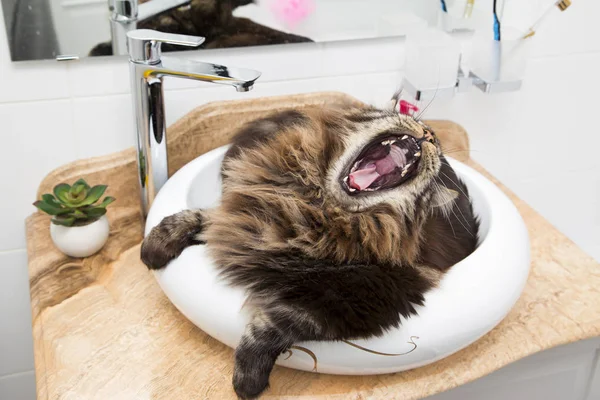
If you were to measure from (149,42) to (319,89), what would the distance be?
467 mm

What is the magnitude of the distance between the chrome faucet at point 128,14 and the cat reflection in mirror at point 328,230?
0.30 metres

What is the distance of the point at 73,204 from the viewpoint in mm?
1061

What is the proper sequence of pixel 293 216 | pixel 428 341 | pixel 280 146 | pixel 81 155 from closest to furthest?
1. pixel 428 341
2. pixel 293 216
3. pixel 280 146
4. pixel 81 155

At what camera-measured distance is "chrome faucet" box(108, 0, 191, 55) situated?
1.05 metres

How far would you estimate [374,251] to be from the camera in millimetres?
899

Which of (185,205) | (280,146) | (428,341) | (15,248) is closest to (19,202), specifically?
(15,248)

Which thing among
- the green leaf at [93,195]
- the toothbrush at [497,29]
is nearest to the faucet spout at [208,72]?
the green leaf at [93,195]

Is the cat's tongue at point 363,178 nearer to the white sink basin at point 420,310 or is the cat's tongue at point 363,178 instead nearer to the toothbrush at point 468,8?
the white sink basin at point 420,310

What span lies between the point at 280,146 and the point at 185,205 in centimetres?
19

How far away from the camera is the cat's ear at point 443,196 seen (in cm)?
98

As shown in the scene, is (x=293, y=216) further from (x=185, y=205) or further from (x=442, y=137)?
(x=442, y=137)

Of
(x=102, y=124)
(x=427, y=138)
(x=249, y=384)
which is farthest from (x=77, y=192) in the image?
(x=427, y=138)

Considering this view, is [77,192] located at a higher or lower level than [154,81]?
lower

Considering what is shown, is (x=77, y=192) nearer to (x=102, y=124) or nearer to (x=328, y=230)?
(x=102, y=124)
